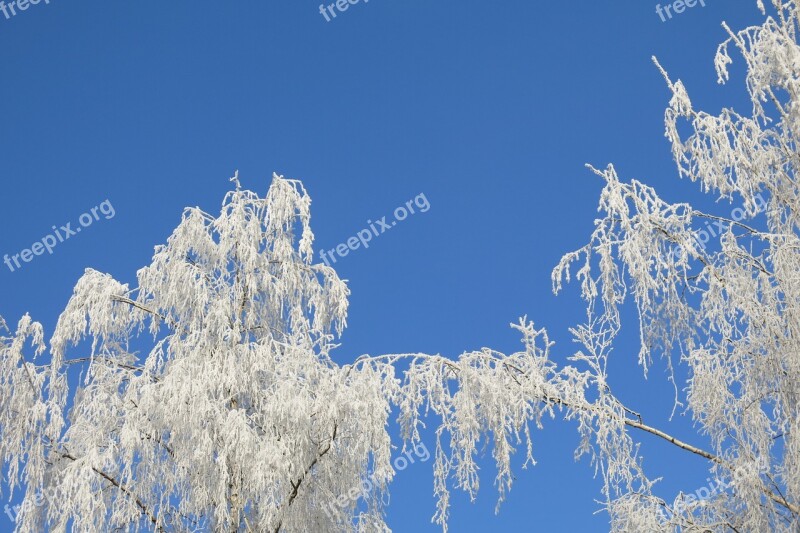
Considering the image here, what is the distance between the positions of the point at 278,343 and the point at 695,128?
3.02m

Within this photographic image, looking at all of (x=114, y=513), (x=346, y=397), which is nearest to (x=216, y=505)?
(x=114, y=513)

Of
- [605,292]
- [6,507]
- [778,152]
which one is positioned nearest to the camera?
[778,152]

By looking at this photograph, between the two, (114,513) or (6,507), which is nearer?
(114,513)

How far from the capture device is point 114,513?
18.4 feet

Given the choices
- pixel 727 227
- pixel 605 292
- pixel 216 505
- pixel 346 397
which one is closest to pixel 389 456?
pixel 346 397

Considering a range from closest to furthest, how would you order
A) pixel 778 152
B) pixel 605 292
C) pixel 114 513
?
pixel 778 152, pixel 605 292, pixel 114 513

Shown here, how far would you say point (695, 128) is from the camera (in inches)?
198

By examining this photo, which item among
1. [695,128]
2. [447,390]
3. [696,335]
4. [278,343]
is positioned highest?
[278,343]

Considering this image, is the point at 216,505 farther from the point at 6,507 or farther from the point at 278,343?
the point at 6,507

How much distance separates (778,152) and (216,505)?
3.93m

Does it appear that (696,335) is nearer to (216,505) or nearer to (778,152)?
(778,152)

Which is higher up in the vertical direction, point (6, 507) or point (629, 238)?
point (6, 507)

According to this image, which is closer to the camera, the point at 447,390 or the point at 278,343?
the point at 447,390

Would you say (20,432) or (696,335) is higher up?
(20,432)
